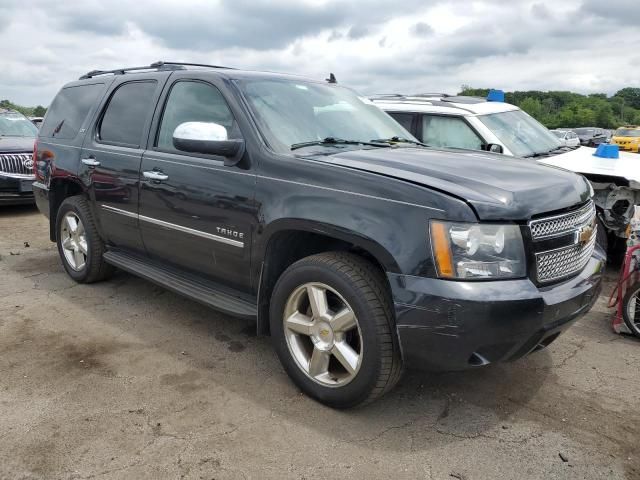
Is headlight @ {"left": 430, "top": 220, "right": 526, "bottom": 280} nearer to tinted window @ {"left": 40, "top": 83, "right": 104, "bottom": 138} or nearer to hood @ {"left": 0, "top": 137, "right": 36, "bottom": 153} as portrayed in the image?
tinted window @ {"left": 40, "top": 83, "right": 104, "bottom": 138}

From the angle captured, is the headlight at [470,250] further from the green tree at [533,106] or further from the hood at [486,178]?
the green tree at [533,106]

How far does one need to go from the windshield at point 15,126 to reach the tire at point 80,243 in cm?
561

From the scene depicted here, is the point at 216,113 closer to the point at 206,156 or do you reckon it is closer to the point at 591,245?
the point at 206,156

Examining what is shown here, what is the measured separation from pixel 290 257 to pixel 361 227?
72 centimetres

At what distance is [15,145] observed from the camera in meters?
8.85

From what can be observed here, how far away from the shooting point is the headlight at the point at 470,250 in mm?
2457

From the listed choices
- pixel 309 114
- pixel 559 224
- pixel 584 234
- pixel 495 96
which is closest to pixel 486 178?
pixel 559 224

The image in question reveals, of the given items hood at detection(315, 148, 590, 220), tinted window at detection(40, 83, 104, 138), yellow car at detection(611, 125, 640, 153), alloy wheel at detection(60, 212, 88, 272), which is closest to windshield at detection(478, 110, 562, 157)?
hood at detection(315, 148, 590, 220)

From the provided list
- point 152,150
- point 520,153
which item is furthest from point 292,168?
point 520,153

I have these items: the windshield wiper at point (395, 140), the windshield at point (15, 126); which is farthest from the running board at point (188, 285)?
the windshield at point (15, 126)

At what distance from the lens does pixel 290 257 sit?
3.23 metres

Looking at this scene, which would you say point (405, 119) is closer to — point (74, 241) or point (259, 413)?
point (74, 241)

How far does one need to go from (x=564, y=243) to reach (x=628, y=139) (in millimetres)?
29740

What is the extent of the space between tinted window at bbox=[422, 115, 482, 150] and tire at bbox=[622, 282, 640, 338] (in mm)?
2668
